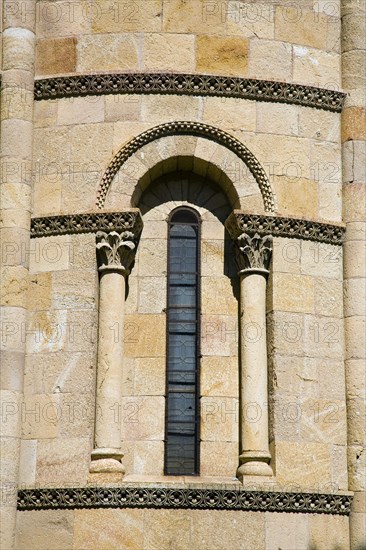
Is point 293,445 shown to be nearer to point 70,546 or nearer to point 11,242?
point 70,546

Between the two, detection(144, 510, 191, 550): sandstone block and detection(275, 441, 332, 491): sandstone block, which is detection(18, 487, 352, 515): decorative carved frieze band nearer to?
detection(144, 510, 191, 550): sandstone block

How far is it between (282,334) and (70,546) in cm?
340

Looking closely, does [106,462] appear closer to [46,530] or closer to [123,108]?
[46,530]

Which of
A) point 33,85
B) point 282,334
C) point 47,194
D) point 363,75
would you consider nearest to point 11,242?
point 47,194

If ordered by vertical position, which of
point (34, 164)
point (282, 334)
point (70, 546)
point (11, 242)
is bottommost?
point (70, 546)

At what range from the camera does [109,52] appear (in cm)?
1656

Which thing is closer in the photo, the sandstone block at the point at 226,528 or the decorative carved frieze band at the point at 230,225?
the sandstone block at the point at 226,528

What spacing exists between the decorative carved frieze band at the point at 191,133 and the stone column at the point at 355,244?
1.02 meters

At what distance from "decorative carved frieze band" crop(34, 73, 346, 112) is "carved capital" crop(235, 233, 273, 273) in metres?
1.77

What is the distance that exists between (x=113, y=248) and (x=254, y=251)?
1.64 m

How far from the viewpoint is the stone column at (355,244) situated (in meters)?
15.6

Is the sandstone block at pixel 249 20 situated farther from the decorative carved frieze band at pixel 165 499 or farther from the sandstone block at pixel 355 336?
the decorative carved frieze band at pixel 165 499

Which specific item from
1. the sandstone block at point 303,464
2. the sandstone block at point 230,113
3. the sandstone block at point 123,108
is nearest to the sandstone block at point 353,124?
the sandstone block at point 230,113

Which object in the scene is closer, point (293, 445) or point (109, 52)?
point (293, 445)
